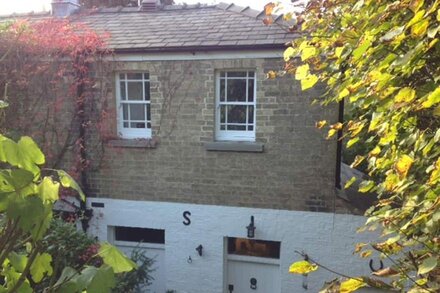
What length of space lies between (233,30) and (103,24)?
3271 mm

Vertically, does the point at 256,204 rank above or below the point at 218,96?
below

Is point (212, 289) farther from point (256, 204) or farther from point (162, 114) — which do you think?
point (162, 114)

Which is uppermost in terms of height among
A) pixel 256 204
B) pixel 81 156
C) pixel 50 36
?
pixel 50 36

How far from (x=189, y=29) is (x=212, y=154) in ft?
8.19

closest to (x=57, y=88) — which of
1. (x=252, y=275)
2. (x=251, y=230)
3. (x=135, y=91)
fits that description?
(x=135, y=91)

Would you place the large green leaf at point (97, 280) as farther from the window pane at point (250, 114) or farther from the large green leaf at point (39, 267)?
the window pane at point (250, 114)

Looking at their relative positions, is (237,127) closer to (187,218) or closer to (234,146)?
(234,146)

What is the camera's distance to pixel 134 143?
8328 millimetres

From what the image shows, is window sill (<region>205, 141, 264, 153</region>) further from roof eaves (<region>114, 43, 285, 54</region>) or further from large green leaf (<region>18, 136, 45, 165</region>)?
large green leaf (<region>18, 136, 45, 165</region>)

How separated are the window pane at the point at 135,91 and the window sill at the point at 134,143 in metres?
0.82

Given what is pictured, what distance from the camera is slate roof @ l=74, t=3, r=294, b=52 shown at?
25.1 feet

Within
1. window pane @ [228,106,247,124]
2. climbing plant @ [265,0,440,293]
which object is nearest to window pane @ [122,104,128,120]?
window pane @ [228,106,247,124]

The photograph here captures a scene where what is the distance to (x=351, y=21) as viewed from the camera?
8.79ft

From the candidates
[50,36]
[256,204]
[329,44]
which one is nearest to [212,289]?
[256,204]
